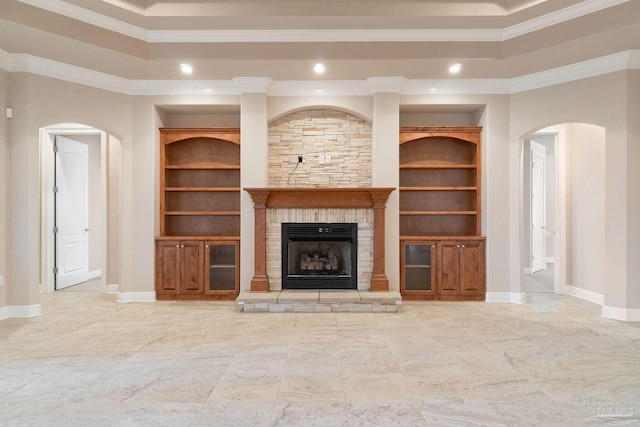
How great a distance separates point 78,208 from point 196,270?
289cm

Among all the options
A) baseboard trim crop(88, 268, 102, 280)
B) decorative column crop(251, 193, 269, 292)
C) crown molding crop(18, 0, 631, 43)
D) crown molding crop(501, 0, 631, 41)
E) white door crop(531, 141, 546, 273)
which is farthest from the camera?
white door crop(531, 141, 546, 273)

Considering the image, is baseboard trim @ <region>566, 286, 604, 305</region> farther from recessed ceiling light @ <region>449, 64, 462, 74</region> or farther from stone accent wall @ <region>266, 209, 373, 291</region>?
recessed ceiling light @ <region>449, 64, 462, 74</region>

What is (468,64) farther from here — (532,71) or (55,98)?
(55,98)

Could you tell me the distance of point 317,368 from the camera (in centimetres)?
313

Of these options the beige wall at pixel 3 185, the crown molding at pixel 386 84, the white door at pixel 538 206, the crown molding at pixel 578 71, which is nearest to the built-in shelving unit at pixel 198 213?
the beige wall at pixel 3 185

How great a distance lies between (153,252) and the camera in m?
5.50

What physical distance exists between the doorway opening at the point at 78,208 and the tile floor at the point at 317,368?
5.17 feet

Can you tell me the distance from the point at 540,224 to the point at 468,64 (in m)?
5.23

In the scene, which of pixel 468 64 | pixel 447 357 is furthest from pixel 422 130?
pixel 447 357

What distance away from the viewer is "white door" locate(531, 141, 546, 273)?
8273mm

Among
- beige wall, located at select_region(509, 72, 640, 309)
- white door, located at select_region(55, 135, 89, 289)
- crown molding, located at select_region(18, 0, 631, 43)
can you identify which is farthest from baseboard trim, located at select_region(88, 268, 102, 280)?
beige wall, located at select_region(509, 72, 640, 309)

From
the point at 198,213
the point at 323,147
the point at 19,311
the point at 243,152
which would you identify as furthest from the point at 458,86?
the point at 19,311

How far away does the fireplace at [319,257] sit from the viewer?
5363 millimetres

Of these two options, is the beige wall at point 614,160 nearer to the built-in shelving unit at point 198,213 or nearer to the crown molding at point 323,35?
the crown molding at point 323,35
